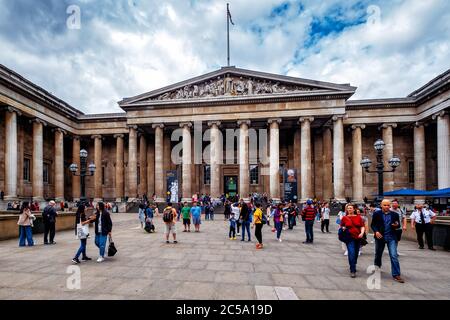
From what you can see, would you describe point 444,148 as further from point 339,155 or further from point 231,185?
point 231,185

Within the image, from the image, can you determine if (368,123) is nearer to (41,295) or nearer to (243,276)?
(243,276)

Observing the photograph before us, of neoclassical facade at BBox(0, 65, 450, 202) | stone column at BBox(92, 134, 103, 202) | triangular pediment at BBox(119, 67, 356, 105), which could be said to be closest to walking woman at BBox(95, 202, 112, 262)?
neoclassical facade at BBox(0, 65, 450, 202)

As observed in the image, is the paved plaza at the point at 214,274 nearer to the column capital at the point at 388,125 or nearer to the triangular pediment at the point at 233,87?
the triangular pediment at the point at 233,87

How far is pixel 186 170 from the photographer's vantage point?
31.0 meters

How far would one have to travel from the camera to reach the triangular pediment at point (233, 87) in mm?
29250

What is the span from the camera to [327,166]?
31547 mm

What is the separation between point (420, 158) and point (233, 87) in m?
21.8

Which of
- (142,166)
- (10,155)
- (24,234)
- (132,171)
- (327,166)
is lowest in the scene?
(24,234)

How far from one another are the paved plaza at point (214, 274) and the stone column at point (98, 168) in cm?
2620

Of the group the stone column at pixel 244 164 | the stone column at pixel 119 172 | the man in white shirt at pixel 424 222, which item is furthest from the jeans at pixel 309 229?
the stone column at pixel 119 172

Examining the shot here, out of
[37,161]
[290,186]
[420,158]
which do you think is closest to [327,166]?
[290,186]

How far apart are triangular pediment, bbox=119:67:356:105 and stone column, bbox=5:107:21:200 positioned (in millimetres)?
10507
